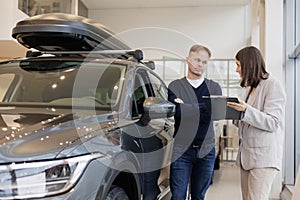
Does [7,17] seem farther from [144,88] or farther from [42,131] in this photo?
[42,131]

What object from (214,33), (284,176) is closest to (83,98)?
(284,176)

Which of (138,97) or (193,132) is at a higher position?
(138,97)

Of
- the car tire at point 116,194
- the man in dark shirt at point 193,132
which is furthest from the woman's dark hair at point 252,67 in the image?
the car tire at point 116,194

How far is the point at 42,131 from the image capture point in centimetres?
151

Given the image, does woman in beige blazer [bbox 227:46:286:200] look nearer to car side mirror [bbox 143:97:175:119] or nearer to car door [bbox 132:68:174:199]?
car side mirror [bbox 143:97:175:119]

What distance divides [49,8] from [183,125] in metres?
5.81

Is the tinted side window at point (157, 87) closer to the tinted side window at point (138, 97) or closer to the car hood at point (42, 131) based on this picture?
the tinted side window at point (138, 97)

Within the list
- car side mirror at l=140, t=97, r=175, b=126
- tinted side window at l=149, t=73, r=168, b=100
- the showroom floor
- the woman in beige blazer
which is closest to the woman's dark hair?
the woman in beige blazer

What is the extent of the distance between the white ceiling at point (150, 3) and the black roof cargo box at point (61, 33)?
728cm

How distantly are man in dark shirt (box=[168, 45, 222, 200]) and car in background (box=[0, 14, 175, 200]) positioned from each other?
0.13 m

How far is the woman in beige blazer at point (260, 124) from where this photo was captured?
2158mm

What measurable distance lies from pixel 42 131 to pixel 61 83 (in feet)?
2.57

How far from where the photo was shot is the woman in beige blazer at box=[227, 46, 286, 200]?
2.16 m

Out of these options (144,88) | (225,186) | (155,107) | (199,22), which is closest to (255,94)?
(155,107)
